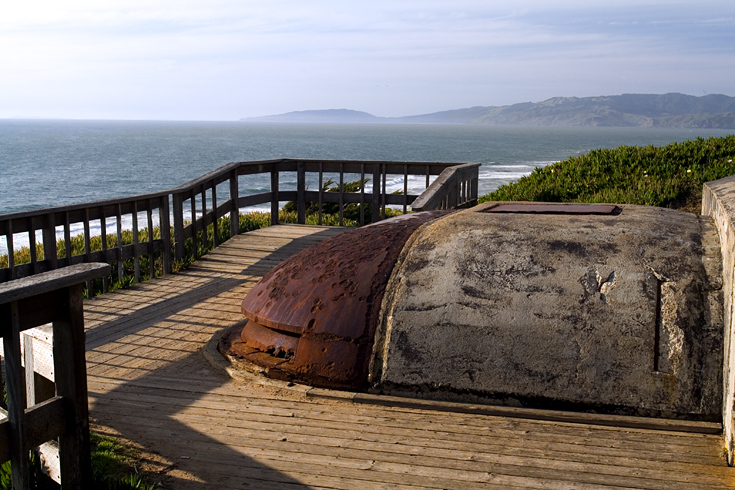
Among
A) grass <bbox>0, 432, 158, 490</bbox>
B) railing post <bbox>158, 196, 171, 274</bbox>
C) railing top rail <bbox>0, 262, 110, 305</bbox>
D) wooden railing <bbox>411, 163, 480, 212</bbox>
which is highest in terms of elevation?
railing top rail <bbox>0, 262, 110, 305</bbox>

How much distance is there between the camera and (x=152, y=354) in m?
5.68

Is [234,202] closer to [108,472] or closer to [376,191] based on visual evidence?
[376,191]

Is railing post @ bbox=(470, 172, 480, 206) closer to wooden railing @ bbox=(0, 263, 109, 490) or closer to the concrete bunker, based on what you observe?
the concrete bunker

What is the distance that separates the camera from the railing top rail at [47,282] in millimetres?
2928

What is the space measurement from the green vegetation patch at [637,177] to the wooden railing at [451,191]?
1.49m

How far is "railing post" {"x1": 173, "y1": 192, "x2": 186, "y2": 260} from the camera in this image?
874cm

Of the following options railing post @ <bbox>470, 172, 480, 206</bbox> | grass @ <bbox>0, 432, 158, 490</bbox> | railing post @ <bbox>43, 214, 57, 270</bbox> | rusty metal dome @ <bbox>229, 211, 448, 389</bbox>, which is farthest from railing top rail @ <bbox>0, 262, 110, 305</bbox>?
railing post @ <bbox>470, 172, 480, 206</bbox>

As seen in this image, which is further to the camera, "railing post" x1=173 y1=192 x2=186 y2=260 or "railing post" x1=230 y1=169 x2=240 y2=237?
"railing post" x1=230 y1=169 x2=240 y2=237

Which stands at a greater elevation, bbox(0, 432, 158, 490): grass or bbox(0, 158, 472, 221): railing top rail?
bbox(0, 158, 472, 221): railing top rail

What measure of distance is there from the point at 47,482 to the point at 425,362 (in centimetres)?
220

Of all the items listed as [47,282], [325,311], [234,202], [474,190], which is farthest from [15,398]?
[474,190]

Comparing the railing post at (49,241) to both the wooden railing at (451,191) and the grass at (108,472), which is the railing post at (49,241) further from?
the wooden railing at (451,191)

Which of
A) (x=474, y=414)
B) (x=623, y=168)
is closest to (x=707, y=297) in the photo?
(x=474, y=414)

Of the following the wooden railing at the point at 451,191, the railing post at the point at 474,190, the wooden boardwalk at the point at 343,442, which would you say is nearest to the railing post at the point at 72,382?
the wooden boardwalk at the point at 343,442
